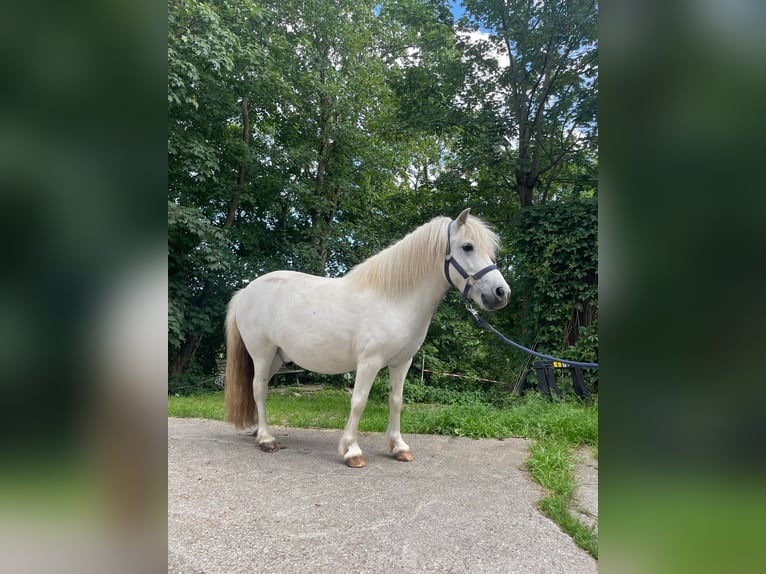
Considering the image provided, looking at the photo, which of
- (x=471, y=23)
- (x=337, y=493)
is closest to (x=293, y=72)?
(x=471, y=23)

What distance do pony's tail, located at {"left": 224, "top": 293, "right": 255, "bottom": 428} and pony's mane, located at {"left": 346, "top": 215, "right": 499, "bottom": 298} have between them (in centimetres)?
131

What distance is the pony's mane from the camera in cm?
269

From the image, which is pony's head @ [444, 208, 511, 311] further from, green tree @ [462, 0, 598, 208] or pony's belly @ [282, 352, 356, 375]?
green tree @ [462, 0, 598, 208]

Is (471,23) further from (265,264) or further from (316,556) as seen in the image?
(316,556)

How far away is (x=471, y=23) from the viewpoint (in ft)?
24.3

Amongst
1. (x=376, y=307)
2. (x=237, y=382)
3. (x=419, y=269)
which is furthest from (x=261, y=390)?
(x=419, y=269)

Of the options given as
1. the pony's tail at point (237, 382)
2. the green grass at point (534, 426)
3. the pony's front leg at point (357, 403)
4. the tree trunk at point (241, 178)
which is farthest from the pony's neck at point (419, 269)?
the tree trunk at point (241, 178)

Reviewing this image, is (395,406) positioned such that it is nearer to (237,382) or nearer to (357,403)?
(357,403)

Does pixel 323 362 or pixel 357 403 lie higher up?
pixel 323 362

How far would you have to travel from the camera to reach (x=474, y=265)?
2.59m

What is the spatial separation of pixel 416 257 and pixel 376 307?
1.44 feet

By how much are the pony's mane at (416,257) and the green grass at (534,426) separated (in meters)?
1.41

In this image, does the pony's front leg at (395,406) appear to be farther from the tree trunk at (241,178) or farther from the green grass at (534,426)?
the tree trunk at (241,178)
